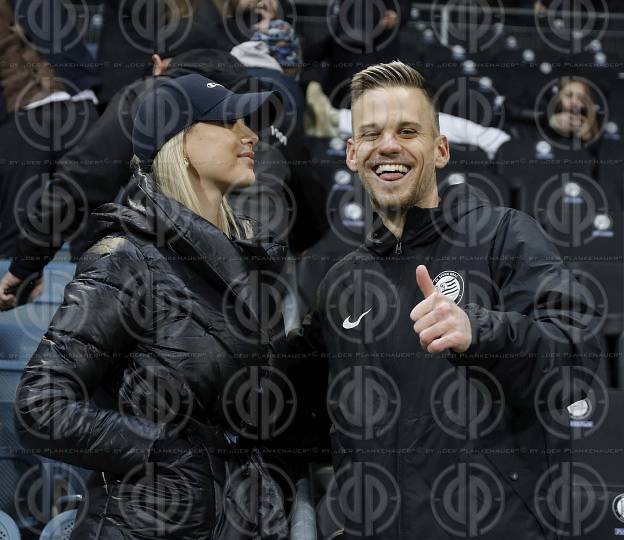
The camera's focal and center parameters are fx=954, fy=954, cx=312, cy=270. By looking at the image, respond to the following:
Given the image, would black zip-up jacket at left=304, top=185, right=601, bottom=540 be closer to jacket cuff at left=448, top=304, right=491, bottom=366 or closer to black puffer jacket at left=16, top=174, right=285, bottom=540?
jacket cuff at left=448, top=304, right=491, bottom=366

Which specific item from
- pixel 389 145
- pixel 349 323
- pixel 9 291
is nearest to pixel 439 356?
pixel 349 323

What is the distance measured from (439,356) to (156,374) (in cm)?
57

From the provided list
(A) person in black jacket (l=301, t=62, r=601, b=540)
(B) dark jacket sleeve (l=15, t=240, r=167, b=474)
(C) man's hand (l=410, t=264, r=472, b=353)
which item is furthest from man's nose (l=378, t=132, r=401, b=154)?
(B) dark jacket sleeve (l=15, t=240, r=167, b=474)

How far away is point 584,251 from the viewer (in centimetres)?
414

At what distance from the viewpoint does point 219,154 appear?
2119 millimetres

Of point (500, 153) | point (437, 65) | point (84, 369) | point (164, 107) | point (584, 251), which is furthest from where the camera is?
point (437, 65)

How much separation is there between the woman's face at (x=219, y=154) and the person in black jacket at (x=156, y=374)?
7 cm

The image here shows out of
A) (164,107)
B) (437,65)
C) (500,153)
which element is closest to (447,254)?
(164,107)

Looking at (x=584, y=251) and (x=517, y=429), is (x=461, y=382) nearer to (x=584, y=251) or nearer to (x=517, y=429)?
(x=517, y=429)

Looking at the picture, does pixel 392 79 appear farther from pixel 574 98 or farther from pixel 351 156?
pixel 574 98

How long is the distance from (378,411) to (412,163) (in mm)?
535

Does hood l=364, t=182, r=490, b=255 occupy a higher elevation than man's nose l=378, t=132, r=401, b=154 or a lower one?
lower

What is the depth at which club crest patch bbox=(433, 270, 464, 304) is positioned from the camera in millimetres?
1950

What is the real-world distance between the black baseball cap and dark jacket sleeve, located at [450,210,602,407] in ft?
2.11
